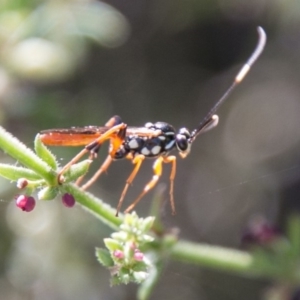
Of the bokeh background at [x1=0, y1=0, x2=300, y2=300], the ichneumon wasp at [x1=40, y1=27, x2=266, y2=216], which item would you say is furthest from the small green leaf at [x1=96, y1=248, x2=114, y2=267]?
the bokeh background at [x1=0, y1=0, x2=300, y2=300]

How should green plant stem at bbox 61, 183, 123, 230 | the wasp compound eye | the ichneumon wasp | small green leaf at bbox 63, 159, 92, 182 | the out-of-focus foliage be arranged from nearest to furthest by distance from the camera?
small green leaf at bbox 63, 159, 92, 182, green plant stem at bbox 61, 183, 123, 230, the ichneumon wasp, the wasp compound eye, the out-of-focus foliage

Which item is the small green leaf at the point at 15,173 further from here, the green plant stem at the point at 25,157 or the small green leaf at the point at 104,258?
the small green leaf at the point at 104,258

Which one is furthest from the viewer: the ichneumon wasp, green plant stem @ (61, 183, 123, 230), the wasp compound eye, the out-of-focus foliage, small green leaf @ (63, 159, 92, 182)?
the out-of-focus foliage

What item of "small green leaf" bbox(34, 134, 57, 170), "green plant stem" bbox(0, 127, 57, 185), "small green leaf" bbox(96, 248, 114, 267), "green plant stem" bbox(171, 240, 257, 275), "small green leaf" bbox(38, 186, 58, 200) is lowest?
"small green leaf" bbox(96, 248, 114, 267)

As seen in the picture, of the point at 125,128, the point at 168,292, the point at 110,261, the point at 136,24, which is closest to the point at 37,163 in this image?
the point at 110,261

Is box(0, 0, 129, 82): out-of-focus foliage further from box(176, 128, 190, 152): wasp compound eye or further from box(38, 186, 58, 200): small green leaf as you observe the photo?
box(38, 186, 58, 200): small green leaf

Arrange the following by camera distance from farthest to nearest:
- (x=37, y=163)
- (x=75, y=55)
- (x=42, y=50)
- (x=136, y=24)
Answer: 1. (x=136, y=24)
2. (x=75, y=55)
3. (x=42, y=50)
4. (x=37, y=163)

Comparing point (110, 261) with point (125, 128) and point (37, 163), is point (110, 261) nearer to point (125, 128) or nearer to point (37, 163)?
point (37, 163)
